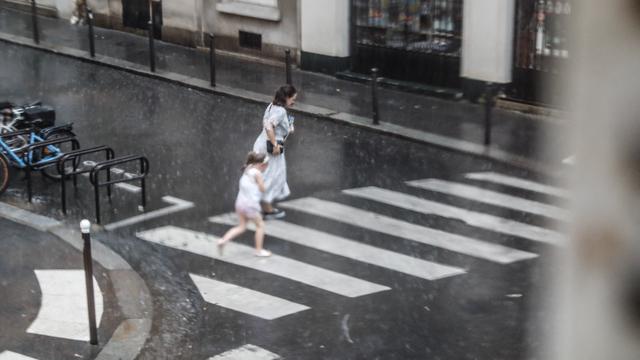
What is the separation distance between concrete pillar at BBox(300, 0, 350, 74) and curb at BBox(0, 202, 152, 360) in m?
9.89

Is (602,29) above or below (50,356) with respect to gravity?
above

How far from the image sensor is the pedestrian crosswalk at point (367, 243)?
10.7 metres

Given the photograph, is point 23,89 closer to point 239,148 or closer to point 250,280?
point 239,148

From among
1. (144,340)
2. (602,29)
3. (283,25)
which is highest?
(602,29)

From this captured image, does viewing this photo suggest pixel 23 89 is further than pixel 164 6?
No

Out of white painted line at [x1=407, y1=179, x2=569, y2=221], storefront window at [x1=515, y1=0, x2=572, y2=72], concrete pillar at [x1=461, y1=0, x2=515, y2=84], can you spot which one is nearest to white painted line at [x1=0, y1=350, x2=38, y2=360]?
white painted line at [x1=407, y1=179, x2=569, y2=221]

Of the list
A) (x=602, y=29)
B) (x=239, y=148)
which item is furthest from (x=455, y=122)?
(x=602, y=29)

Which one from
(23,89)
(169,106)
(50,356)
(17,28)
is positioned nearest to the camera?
(50,356)

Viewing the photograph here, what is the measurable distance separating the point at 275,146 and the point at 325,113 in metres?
5.78

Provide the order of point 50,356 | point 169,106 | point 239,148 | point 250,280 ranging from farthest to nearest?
point 169,106
point 239,148
point 250,280
point 50,356

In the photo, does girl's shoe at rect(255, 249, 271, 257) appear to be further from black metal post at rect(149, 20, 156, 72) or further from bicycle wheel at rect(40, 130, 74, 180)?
black metal post at rect(149, 20, 156, 72)

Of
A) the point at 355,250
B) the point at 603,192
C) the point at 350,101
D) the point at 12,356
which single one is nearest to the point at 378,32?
the point at 350,101

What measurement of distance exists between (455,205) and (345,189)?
160 cm

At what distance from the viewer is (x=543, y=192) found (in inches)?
556
